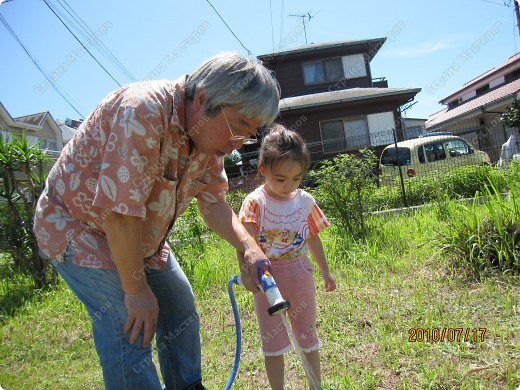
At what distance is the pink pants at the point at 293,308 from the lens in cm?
195

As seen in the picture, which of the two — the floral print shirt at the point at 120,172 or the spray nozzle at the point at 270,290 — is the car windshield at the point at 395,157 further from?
the floral print shirt at the point at 120,172

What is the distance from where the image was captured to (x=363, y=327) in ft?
8.74

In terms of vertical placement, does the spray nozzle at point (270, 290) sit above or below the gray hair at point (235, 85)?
below

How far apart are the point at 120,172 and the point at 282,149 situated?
1.04 m

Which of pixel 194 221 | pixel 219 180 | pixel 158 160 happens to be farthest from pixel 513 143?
pixel 158 160

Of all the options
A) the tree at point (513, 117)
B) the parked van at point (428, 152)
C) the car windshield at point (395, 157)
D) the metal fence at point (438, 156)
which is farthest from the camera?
the tree at point (513, 117)

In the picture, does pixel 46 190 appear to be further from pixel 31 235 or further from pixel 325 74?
pixel 325 74

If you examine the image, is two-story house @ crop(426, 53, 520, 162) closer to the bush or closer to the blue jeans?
the bush

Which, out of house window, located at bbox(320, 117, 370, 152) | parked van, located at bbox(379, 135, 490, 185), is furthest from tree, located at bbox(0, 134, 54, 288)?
house window, located at bbox(320, 117, 370, 152)

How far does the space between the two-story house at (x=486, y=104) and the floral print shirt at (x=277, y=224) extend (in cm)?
763

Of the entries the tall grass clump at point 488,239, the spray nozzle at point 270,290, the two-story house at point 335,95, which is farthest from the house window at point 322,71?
the spray nozzle at point 270,290
